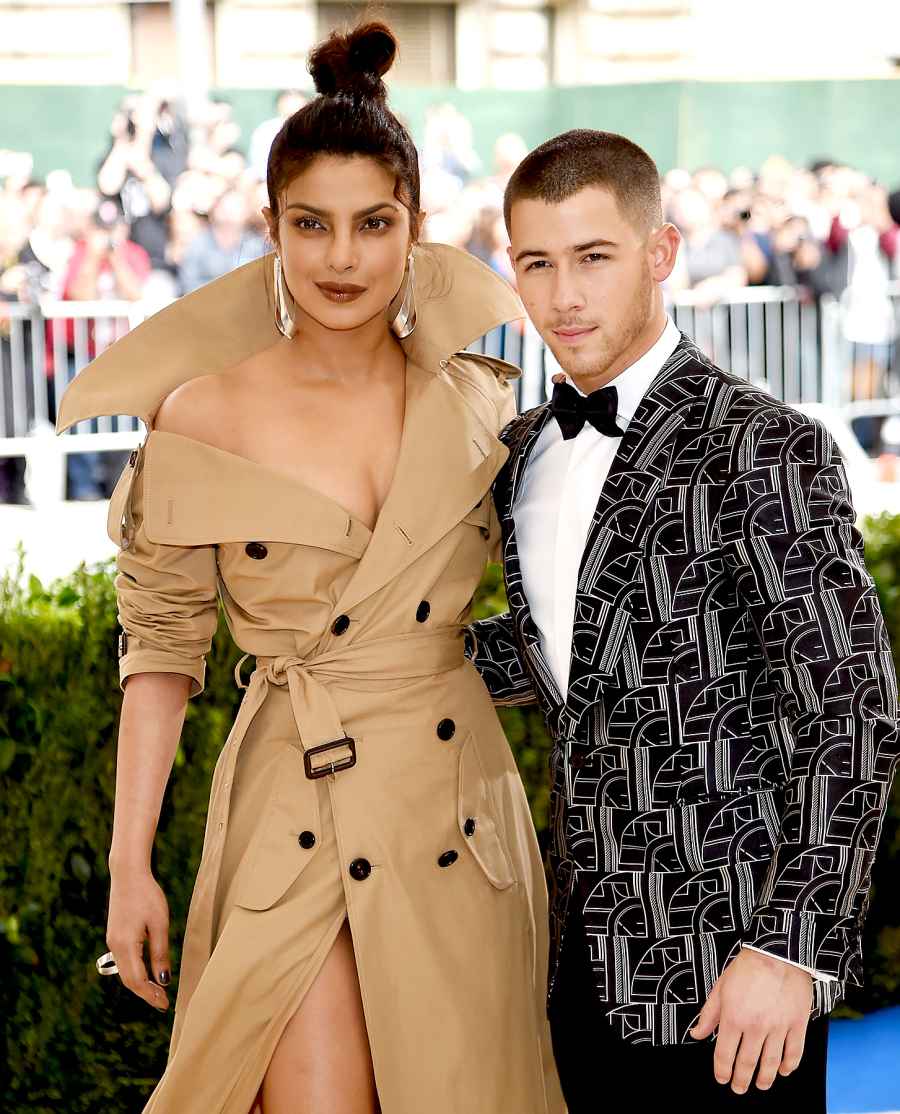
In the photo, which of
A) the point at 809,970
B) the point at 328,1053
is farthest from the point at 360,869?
the point at 809,970

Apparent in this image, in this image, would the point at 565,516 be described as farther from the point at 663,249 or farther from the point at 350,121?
the point at 350,121

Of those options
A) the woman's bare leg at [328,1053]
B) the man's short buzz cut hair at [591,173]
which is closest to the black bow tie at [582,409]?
the man's short buzz cut hair at [591,173]

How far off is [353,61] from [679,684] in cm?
106

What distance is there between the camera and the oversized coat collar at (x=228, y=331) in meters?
2.18

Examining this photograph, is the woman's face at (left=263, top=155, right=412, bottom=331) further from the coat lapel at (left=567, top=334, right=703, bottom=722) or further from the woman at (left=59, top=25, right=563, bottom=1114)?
the coat lapel at (left=567, top=334, right=703, bottom=722)

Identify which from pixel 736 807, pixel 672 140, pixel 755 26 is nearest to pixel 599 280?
pixel 736 807

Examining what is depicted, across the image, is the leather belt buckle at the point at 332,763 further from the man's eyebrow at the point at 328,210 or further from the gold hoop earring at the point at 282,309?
the man's eyebrow at the point at 328,210

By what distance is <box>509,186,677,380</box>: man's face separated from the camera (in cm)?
198

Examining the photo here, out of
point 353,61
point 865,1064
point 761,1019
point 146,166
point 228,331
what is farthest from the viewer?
point 146,166

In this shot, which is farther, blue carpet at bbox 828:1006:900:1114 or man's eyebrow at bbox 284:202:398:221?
blue carpet at bbox 828:1006:900:1114

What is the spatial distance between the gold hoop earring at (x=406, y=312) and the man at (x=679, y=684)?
27 centimetres

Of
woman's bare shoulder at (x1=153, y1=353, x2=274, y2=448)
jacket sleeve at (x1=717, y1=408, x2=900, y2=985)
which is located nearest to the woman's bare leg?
jacket sleeve at (x1=717, y1=408, x2=900, y2=985)

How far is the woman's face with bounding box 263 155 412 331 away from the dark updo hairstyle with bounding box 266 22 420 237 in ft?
0.06

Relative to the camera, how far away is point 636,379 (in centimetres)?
206
